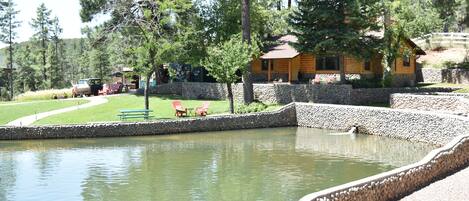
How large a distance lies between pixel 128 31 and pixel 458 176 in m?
30.3

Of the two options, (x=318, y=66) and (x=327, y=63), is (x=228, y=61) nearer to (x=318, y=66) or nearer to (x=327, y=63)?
(x=318, y=66)

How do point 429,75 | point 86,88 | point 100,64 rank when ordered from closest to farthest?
point 429,75 → point 86,88 → point 100,64

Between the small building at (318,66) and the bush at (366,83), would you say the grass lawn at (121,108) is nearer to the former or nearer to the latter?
the bush at (366,83)

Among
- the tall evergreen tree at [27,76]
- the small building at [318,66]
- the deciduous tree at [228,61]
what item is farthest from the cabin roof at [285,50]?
the tall evergreen tree at [27,76]

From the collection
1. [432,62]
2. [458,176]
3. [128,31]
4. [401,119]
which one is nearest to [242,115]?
[401,119]

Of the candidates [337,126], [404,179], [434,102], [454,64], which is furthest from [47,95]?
[404,179]

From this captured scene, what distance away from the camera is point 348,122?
33125mm

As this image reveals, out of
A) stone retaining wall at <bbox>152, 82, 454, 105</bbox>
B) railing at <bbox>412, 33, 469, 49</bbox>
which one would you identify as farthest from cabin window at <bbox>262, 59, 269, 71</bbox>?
railing at <bbox>412, 33, 469, 49</bbox>

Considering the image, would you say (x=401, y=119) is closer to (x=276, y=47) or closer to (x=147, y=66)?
(x=147, y=66)

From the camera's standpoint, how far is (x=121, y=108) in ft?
132

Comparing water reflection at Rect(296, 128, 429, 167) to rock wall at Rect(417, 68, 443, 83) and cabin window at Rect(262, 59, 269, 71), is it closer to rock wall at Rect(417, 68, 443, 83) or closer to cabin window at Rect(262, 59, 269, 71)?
cabin window at Rect(262, 59, 269, 71)

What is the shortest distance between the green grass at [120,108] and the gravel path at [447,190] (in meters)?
21.6

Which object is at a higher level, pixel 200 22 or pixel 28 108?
pixel 200 22

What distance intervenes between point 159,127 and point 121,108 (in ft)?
28.5
